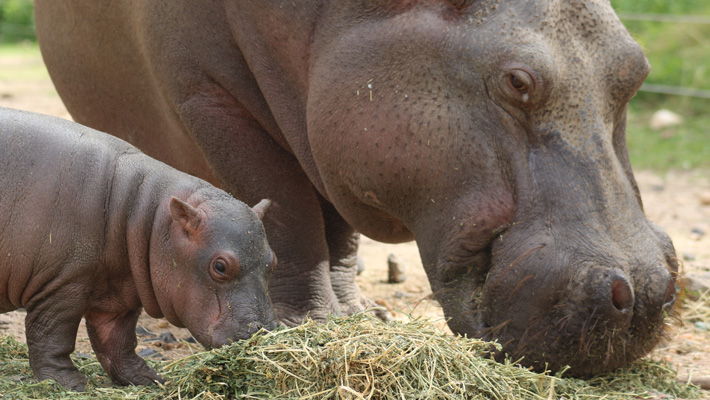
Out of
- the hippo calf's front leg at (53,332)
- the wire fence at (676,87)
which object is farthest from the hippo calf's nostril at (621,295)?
the wire fence at (676,87)

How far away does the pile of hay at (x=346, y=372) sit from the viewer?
3168 millimetres

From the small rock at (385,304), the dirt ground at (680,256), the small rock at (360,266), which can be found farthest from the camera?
the small rock at (360,266)

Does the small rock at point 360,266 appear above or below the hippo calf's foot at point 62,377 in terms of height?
below

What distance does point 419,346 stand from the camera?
3307mm

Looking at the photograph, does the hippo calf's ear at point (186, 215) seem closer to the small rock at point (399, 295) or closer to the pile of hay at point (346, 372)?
the pile of hay at point (346, 372)

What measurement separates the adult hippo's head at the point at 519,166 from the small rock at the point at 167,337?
1.43 m

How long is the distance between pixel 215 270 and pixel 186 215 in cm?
22

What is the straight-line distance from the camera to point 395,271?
617 cm

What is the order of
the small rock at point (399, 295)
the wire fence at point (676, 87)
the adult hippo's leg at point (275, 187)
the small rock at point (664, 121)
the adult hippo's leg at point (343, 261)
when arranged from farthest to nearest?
1. the wire fence at point (676, 87)
2. the small rock at point (664, 121)
3. the small rock at point (399, 295)
4. the adult hippo's leg at point (343, 261)
5. the adult hippo's leg at point (275, 187)

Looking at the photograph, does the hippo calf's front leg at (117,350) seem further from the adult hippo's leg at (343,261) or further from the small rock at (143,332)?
the adult hippo's leg at (343,261)

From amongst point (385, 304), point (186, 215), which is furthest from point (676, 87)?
point (186, 215)

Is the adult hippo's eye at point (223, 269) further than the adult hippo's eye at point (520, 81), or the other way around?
the adult hippo's eye at point (520, 81)

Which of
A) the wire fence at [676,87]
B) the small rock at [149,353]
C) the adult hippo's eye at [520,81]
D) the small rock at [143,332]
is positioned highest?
the adult hippo's eye at [520,81]

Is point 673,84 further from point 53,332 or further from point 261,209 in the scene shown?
point 53,332
